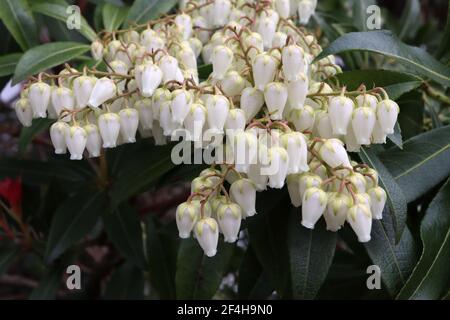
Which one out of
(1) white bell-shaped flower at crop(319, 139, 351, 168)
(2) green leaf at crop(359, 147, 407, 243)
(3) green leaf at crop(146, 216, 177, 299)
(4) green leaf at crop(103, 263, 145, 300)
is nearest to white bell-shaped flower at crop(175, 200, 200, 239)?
(1) white bell-shaped flower at crop(319, 139, 351, 168)

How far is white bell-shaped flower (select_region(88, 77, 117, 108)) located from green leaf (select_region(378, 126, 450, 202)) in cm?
55

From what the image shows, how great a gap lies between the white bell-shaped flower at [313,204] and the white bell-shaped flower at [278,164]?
51 mm

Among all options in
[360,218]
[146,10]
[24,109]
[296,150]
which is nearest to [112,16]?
[146,10]

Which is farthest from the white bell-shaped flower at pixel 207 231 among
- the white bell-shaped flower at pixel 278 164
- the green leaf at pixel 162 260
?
the green leaf at pixel 162 260

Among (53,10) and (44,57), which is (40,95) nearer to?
(44,57)

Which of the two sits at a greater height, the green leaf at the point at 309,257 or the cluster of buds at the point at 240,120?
the cluster of buds at the point at 240,120

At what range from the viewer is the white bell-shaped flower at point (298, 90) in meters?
1.16

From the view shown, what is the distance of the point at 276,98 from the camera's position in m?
1.16

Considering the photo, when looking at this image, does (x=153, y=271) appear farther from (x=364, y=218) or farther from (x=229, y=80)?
(x=364, y=218)

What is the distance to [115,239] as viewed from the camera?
180 centimetres

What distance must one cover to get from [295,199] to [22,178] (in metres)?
1.06

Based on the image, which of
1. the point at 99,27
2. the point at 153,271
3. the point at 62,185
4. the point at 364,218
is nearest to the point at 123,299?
the point at 153,271

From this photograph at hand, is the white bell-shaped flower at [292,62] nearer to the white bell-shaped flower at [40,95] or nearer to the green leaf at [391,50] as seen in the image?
the green leaf at [391,50]

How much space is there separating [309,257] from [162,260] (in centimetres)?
67
